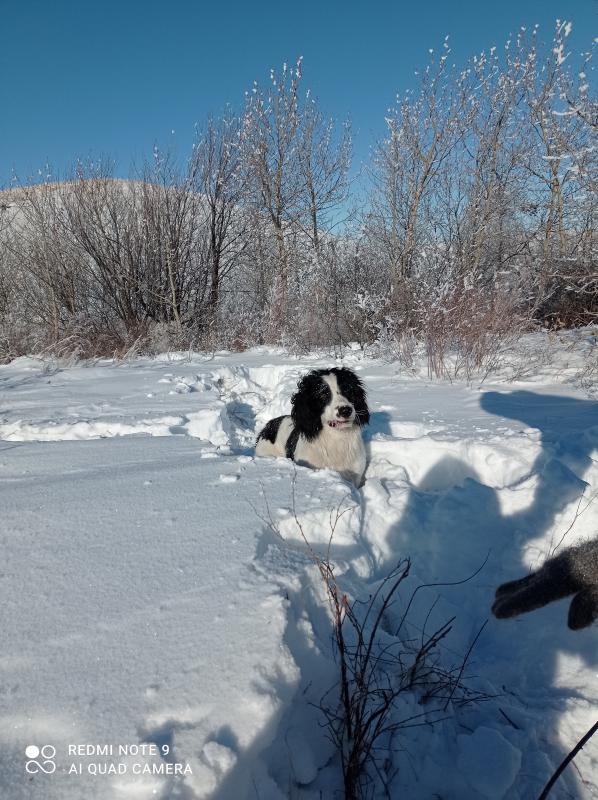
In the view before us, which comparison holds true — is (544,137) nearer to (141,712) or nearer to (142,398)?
(142,398)

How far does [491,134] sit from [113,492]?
11.6 m

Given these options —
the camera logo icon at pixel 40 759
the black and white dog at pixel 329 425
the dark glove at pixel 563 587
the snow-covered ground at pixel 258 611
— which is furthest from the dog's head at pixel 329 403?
the camera logo icon at pixel 40 759

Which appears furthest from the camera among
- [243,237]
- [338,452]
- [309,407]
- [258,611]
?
[243,237]

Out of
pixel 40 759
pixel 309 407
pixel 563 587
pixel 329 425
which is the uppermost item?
pixel 309 407

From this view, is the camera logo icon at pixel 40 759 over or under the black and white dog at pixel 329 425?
under

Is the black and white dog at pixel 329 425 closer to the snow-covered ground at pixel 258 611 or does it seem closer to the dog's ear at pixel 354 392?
the dog's ear at pixel 354 392

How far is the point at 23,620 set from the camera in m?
1.41

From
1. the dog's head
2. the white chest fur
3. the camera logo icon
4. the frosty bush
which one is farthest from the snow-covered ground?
the frosty bush

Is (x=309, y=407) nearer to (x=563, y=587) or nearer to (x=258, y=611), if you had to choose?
(x=563, y=587)

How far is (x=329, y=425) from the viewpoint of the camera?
135 inches

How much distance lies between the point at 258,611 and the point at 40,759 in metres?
0.64

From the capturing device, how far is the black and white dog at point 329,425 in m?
3.31

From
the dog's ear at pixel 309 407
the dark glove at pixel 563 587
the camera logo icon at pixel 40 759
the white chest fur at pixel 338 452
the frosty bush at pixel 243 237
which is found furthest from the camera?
the frosty bush at pixel 243 237

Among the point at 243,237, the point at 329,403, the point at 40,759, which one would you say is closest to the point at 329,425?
the point at 329,403
